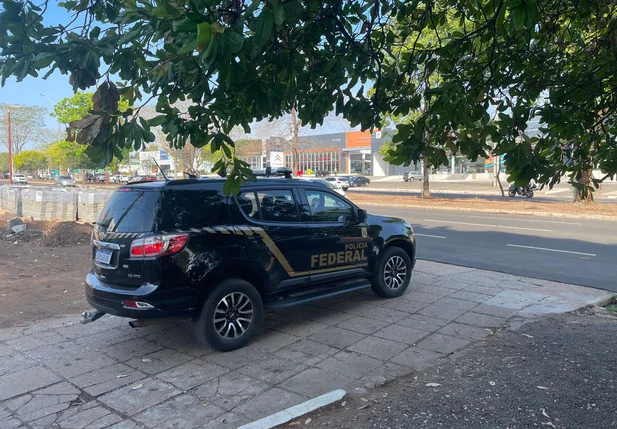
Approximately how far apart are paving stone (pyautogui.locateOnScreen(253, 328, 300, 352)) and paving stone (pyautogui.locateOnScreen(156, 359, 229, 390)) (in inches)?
26.0

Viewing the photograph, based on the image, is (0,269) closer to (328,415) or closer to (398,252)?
(398,252)

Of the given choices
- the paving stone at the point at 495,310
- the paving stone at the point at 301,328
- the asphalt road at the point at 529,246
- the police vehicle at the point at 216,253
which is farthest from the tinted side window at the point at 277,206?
the asphalt road at the point at 529,246

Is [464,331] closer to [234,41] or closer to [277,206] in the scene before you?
[277,206]

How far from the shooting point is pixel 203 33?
245 cm

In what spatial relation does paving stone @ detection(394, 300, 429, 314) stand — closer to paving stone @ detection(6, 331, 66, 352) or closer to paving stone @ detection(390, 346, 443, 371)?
paving stone @ detection(390, 346, 443, 371)

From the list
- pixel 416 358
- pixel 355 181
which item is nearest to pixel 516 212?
pixel 416 358

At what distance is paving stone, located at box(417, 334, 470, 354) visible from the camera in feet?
17.1

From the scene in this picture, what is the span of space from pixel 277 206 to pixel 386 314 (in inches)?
76.6

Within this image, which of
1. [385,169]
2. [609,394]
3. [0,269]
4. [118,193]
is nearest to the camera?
[609,394]

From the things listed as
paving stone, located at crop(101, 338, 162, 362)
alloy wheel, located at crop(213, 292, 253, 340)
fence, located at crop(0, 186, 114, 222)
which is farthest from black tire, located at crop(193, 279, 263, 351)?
fence, located at crop(0, 186, 114, 222)

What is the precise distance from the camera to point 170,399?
4.19 m

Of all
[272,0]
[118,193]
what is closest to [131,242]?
[118,193]

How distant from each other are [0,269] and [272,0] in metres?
8.78

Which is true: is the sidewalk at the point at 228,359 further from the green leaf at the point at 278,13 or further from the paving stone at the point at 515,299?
the green leaf at the point at 278,13
